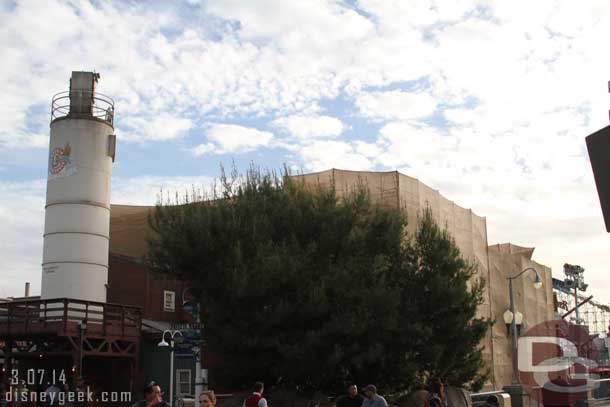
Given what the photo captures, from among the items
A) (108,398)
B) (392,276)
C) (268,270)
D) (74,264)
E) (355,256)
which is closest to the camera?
(268,270)

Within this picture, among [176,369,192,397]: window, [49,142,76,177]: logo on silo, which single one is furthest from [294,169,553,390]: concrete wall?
[49,142,76,177]: logo on silo

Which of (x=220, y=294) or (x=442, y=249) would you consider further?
(x=442, y=249)

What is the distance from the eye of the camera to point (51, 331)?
26484 millimetres

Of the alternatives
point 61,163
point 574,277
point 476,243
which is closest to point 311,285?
point 61,163

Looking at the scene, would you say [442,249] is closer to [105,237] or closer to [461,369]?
[461,369]

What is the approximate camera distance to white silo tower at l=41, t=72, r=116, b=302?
32.3 meters

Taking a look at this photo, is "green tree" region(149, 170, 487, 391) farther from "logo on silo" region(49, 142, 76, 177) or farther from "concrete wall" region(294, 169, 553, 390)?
"logo on silo" region(49, 142, 76, 177)

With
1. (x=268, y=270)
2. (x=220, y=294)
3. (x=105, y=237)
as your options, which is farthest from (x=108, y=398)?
(x=268, y=270)

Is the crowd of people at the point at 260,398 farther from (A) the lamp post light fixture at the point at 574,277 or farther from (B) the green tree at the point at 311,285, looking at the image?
(A) the lamp post light fixture at the point at 574,277

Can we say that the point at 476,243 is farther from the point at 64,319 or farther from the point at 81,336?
the point at 64,319

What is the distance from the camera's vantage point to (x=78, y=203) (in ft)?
107

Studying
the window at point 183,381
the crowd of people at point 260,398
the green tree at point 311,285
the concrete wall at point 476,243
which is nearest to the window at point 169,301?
the window at point 183,381

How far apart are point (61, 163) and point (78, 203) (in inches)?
84.6

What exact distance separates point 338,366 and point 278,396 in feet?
7.22
